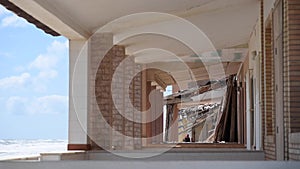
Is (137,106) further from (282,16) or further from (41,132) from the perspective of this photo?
(282,16)

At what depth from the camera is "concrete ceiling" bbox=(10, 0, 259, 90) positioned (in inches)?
261

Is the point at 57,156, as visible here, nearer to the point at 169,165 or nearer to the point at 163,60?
the point at 169,165

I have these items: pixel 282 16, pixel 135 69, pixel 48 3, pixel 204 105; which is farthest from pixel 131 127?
pixel 204 105

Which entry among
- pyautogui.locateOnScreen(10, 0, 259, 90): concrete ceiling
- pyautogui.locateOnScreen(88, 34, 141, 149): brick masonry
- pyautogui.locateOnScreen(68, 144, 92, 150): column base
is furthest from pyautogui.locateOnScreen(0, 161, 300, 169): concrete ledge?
pyautogui.locateOnScreen(88, 34, 141, 149): brick masonry

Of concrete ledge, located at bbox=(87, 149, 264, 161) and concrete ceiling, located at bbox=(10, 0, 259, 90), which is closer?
concrete ceiling, located at bbox=(10, 0, 259, 90)

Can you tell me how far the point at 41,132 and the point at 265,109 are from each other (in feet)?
10.4

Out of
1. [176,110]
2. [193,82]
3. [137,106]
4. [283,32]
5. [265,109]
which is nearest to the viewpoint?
[283,32]

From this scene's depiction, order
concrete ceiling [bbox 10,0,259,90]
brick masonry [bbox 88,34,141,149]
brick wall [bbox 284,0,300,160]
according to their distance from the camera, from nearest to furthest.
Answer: brick wall [bbox 284,0,300,160] < concrete ceiling [bbox 10,0,259,90] < brick masonry [bbox 88,34,141,149]

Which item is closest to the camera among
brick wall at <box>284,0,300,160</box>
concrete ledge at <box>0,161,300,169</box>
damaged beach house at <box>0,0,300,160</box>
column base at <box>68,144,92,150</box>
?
concrete ledge at <box>0,161,300,169</box>

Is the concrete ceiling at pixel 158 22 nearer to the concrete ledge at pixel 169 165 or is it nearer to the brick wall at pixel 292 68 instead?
the brick wall at pixel 292 68

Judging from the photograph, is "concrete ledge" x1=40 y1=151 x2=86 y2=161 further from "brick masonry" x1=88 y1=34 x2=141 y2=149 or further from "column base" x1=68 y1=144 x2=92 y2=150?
"brick masonry" x1=88 y1=34 x2=141 y2=149

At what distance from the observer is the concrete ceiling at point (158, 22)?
6.63 meters

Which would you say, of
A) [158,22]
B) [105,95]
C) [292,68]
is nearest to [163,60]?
[158,22]

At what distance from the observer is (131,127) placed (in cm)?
1062
